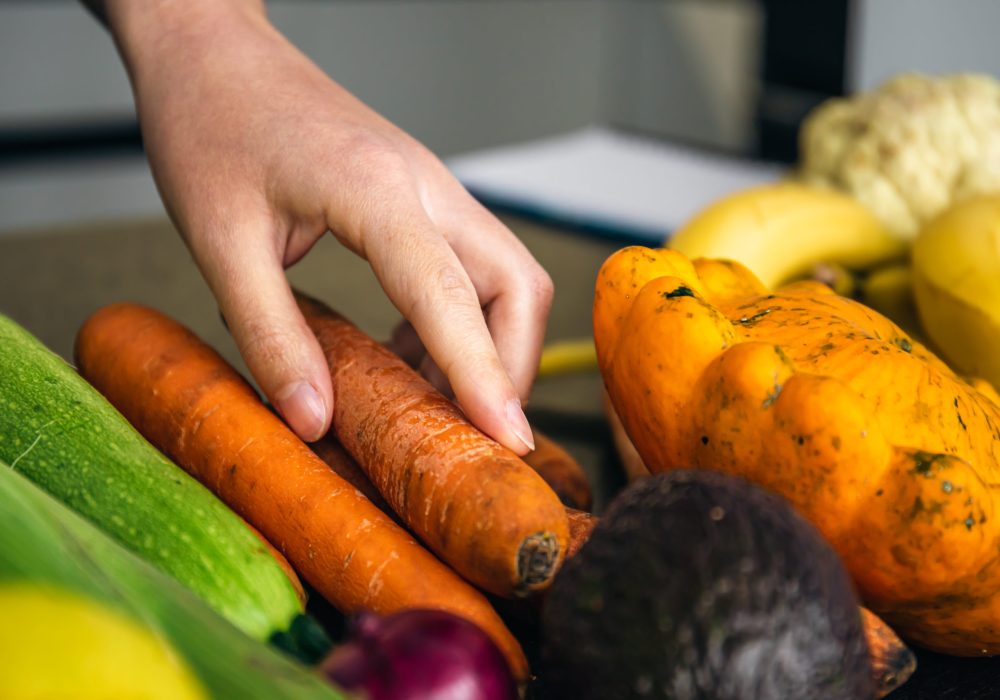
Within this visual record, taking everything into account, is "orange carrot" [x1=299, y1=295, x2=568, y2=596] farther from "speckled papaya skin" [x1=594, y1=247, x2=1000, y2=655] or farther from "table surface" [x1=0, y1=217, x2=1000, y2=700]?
"table surface" [x1=0, y1=217, x2=1000, y2=700]

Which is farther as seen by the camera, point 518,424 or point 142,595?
point 518,424

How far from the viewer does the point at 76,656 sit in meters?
0.39

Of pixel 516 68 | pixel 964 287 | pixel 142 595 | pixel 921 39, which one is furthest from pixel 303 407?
pixel 516 68

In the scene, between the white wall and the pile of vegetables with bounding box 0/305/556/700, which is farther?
the white wall

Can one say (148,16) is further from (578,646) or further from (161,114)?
(578,646)

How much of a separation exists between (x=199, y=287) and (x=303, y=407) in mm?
814

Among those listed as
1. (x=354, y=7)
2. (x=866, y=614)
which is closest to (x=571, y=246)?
(x=866, y=614)

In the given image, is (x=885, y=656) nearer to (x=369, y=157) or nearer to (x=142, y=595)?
(x=142, y=595)

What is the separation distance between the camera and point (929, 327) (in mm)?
925

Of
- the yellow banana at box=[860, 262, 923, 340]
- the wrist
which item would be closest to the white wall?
the yellow banana at box=[860, 262, 923, 340]

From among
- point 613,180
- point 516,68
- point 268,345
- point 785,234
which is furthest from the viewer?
point 516,68

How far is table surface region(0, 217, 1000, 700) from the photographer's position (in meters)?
1.11

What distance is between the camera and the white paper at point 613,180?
1.68 meters

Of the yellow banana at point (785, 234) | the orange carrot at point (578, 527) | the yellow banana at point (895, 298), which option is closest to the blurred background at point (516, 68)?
the yellow banana at point (785, 234)
